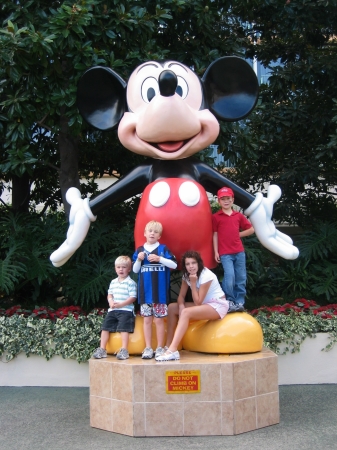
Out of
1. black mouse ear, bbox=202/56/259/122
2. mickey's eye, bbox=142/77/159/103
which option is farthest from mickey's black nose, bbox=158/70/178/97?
black mouse ear, bbox=202/56/259/122

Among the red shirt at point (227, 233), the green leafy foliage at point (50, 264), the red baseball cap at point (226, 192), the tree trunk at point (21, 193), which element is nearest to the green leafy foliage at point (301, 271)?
the green leafy foliage at point (50, 264)

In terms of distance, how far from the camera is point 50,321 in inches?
223

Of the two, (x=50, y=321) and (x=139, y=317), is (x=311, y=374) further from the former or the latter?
(x=50, y=321)

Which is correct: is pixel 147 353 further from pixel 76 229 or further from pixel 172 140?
pixel 172 140

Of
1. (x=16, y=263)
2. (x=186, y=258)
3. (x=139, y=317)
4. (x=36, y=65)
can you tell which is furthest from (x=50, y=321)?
(x=36, y=65)

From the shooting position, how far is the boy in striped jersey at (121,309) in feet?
14.1

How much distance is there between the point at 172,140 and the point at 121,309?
1.33 m

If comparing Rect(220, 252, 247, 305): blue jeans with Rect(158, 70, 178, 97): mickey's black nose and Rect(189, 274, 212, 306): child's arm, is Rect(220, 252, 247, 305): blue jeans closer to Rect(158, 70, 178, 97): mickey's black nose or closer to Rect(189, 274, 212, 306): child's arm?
Rect(189, 274, 212, 306): child's arm

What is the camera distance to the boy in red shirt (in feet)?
15.1

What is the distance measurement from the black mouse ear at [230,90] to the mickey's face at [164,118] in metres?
0.23

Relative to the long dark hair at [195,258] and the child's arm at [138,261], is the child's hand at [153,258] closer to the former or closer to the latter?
the child's arm at [138,261]

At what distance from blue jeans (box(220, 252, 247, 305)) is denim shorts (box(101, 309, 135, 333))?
797 millimetres

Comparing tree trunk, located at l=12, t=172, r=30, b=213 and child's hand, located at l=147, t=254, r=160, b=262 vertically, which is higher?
tree trunk, located at l=12, t=172, r=30, b=213

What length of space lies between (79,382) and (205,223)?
206cm
